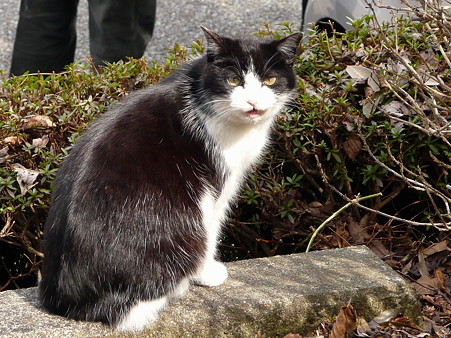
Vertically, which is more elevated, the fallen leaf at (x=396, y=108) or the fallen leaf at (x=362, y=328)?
the fallen leaf at (x=396, y=108)

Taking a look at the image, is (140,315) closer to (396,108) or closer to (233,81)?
(233,81)

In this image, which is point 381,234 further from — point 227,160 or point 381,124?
point 227,160

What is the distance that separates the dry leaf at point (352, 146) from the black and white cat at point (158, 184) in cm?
48

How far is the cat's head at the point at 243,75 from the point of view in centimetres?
302

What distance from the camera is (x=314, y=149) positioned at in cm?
355

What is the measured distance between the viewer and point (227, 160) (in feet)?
10.1

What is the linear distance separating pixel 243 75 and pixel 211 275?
2.54ft

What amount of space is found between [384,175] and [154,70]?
1.19 m

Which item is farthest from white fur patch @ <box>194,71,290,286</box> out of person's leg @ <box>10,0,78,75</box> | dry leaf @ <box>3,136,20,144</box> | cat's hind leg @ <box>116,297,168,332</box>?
person's leg @ <box>10,0,78,75</box>

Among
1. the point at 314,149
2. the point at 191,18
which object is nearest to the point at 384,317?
the point at 314,149

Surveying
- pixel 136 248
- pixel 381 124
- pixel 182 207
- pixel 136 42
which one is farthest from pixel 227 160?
pixel 136 42

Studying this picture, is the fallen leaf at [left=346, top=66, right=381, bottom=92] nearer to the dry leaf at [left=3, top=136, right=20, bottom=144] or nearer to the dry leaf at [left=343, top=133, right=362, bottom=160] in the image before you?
the dry leaf at [left=343, top=133, right=362, bottom=160]

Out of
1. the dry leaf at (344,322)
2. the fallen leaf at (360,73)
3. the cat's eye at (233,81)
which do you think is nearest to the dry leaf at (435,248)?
the fallen leaf at (360,73)

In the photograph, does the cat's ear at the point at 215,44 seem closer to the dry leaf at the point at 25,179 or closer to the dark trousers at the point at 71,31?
the dry leaf at the point at 25,179
